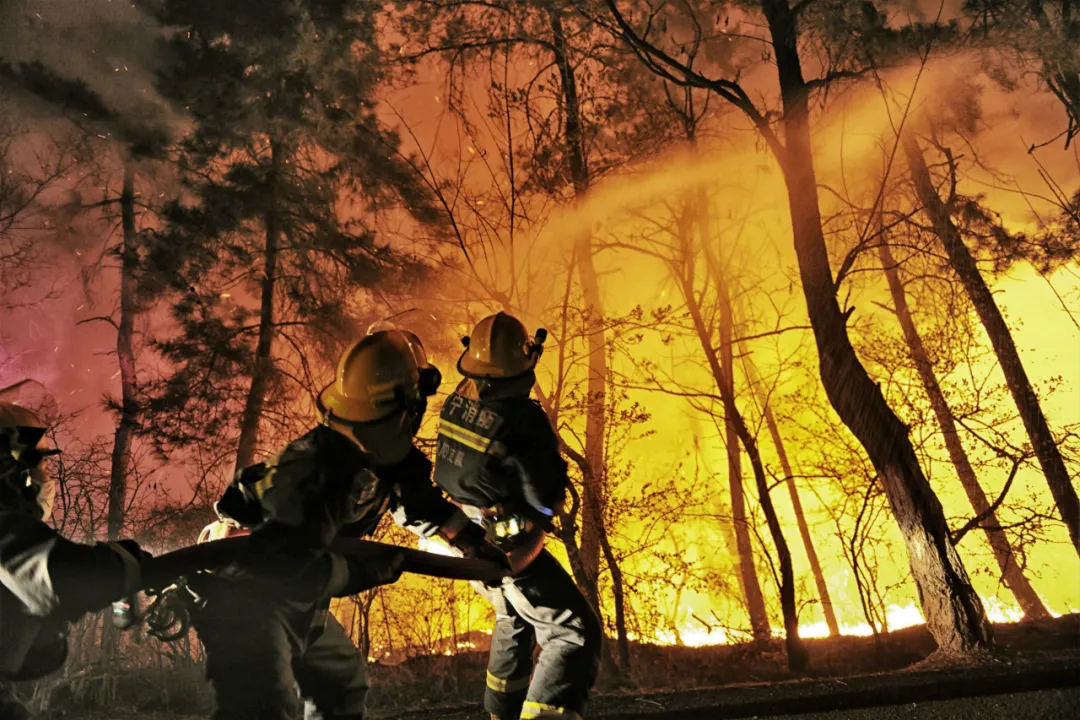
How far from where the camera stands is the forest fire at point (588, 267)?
752cm

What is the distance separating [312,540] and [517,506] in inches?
56.5

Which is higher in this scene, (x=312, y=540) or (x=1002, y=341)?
(x=1002, y=341)

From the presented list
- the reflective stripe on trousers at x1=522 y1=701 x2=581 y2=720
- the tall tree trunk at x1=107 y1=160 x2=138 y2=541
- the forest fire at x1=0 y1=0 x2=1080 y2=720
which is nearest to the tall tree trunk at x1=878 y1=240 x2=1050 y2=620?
the forest fire at x1=0 y1=0 x2=1080 y2=720

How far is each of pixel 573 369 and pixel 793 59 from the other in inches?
159

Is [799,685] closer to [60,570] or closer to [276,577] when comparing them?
[276,577]

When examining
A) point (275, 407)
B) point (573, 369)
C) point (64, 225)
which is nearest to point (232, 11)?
point (64, 225)

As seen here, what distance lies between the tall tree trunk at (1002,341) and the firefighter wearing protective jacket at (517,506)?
7.34m

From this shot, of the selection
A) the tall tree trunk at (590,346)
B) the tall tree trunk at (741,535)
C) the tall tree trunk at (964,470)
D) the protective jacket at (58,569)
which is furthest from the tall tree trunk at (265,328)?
the tall tree trunk at (964,470)

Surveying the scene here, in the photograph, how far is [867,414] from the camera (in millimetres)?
6406

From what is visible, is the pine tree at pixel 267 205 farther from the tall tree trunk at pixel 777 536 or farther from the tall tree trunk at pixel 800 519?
the tall tree trunk at pixel 800 519

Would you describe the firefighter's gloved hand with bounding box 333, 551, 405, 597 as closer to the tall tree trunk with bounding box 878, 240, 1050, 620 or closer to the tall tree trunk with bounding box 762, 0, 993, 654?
the tall tree trunk with bounding box 762, 0, 993, 654

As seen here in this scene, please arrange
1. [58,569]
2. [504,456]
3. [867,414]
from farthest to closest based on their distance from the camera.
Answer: [867,414] < [504,456] < [58,569]

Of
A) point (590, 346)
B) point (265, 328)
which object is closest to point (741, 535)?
point (590, 346)

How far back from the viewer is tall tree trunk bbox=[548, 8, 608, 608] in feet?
26.0
